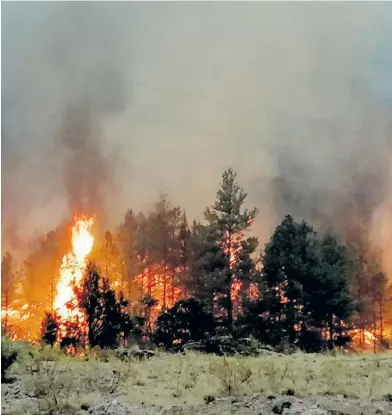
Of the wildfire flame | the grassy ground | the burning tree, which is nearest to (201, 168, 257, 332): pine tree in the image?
the grassy ground

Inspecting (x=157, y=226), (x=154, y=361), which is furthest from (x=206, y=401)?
(x=157, y=226)

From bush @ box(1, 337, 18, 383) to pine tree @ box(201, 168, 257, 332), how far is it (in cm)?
135

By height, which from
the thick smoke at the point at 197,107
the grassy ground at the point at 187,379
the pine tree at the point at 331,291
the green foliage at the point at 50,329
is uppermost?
the thick smoke at the point at 197,107

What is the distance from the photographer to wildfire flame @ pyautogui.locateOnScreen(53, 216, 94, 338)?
11.8 ft

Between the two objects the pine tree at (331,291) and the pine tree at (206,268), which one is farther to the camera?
the pine tree at (206,268)

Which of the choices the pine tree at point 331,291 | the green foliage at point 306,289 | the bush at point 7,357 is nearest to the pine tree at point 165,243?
the green foliage at point 306,289

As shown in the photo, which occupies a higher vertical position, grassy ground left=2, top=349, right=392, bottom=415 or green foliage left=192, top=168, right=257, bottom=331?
green foliage left=192, top=168, right=257, bottom=331

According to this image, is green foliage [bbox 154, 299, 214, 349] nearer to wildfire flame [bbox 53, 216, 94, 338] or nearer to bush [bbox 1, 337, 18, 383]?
wildfire flame [bbox 53, 216, 94, 338]

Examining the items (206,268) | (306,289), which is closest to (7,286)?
(206,268)

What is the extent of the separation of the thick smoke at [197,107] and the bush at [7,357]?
74cm

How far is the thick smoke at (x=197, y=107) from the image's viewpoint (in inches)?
143

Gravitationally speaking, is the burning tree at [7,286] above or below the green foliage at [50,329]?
above

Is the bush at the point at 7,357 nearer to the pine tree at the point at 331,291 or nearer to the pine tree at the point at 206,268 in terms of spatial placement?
the pine tree at the point at 206,268

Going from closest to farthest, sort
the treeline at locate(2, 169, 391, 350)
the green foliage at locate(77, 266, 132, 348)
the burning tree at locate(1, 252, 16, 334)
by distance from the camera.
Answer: the treeline at locate(2, 169, 391, 350) → the green foliage at locate(77, 266, 132, 348) → the burning tree at locate(1, 252, 16, 334)
